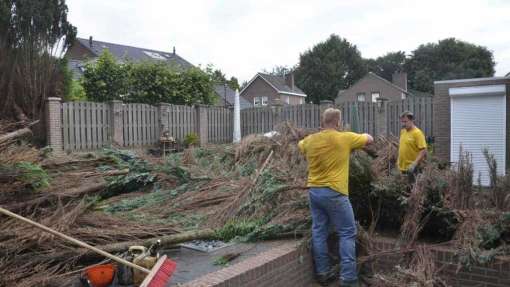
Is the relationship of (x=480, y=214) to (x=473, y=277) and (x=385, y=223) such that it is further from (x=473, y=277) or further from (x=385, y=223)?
(x=385, y=223)

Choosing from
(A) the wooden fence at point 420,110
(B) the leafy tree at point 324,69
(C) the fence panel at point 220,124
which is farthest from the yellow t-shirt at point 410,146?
(B) the leafy tree at point 324,69

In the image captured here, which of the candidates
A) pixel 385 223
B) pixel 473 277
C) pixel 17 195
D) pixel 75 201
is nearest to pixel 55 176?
pixel 75 201

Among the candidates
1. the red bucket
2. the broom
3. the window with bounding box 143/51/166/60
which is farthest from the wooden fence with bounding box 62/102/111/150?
the window with bounding box 143/51/166/60

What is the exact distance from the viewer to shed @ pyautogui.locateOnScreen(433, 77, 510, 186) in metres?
11.5

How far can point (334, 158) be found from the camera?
4.29 m

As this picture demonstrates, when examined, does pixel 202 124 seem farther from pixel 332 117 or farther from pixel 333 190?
pixel 333 190

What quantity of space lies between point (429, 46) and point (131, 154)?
196 feet

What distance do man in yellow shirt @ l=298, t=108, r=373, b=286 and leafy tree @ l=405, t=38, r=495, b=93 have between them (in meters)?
57.4

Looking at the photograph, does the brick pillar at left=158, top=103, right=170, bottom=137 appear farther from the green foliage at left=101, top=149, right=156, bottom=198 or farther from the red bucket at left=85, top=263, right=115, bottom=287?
the red bucket at left=85, top=263, right=115, bottom=287

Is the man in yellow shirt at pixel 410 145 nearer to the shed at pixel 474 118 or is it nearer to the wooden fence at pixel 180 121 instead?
the shed at pixel 474 118

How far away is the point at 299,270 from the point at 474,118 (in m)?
9.58

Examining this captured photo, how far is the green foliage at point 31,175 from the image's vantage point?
13.9 ft

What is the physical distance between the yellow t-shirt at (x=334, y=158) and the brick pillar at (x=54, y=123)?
1023 cm

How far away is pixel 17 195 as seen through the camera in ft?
14.3
